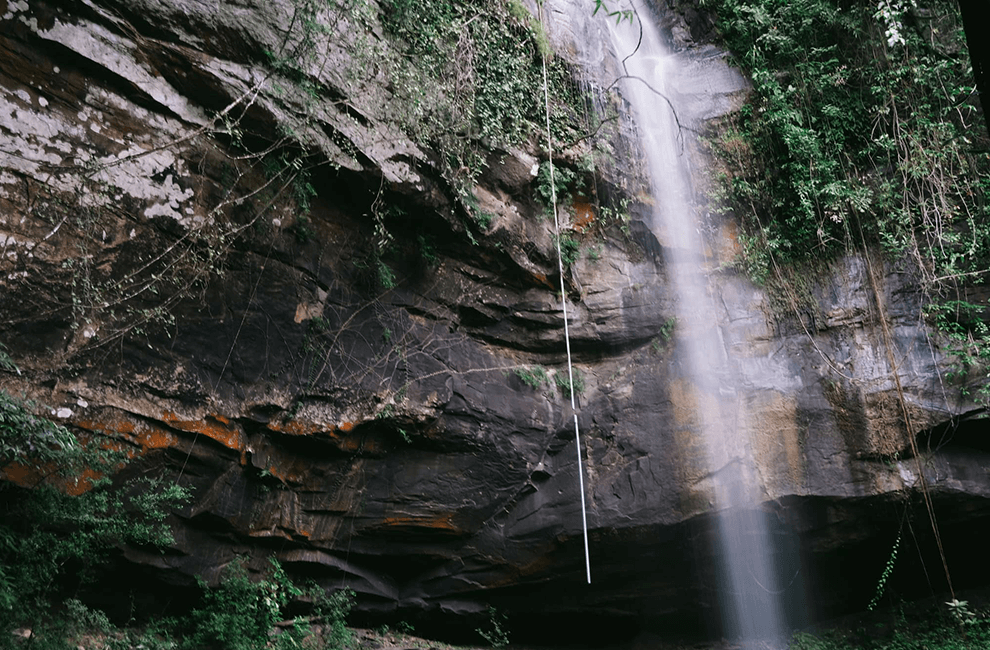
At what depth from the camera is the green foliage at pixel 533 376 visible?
6824 mm

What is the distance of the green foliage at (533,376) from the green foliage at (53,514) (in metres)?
3.56

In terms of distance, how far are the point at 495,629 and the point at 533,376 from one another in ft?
9.20

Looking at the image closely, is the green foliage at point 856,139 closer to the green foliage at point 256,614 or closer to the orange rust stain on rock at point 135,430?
the green foliage at point 256,614

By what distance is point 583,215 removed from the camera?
758 centimetres

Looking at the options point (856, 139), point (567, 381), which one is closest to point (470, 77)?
point (567, 381)

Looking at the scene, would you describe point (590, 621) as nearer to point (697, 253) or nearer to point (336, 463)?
point (336, 463)

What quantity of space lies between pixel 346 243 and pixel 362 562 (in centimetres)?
328

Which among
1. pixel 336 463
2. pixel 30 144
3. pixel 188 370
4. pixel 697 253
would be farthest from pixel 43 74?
pixel 697 253

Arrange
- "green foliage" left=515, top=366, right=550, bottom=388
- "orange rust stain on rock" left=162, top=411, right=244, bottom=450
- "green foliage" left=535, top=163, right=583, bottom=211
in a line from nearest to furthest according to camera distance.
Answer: "orange rust stain on rock" left=162, top=411, right=244, bottom=450 → "green foliage" left=515, top=366, right=550, bottom=388 → "green foliage" left=535, top=163, right=583, bottom=211

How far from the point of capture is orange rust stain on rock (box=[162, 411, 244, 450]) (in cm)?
501

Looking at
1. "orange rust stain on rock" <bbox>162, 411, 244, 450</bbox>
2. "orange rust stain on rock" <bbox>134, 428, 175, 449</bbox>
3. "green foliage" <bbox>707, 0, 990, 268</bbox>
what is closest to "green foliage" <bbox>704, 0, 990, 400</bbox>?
"green foliage" <bbox>707, 0, 990, 268</bbox>

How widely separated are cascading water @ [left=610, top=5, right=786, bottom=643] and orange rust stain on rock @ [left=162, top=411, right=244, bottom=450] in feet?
15.7

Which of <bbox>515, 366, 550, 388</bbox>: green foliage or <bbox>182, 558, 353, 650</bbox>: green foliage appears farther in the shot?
<bbox>515, 366, 550, 388</bbox>: green foliage

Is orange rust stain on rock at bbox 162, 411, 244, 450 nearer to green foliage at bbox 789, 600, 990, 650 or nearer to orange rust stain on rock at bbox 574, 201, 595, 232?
orange rust stain on rock at bbox 574, 201, 595, 232
